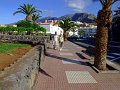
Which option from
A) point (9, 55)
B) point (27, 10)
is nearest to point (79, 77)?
point (9, 55)

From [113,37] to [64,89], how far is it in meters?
77.3

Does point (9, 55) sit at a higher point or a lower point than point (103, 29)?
lower

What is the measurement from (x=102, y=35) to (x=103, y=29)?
0.29 m

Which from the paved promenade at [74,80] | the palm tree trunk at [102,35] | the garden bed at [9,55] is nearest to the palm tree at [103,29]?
the palm tree trunk at [102,35]

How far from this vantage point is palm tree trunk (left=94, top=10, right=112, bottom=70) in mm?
15078

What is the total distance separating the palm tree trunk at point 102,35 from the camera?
15078 mm

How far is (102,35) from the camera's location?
1526cm

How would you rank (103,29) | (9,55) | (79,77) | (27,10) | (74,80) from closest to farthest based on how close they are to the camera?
(74,80)
(79,77)
(103,29)
(9,55)
(27,10)

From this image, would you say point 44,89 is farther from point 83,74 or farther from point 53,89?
point 83,74

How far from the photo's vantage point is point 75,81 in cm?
1179

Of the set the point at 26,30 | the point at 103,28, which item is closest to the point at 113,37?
the point at 26,30

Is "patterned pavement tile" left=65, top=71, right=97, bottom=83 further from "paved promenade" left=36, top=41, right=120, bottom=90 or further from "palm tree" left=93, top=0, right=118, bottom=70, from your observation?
"palm tree" left=93, top=0, right=118, bottom=70

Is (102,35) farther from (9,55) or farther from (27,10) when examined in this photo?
(27,10)

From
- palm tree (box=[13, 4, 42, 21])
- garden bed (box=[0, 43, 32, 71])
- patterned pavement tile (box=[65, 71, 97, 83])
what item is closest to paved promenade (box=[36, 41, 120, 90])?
patterned pavement tile (box=[65, 71, 97, 83])
